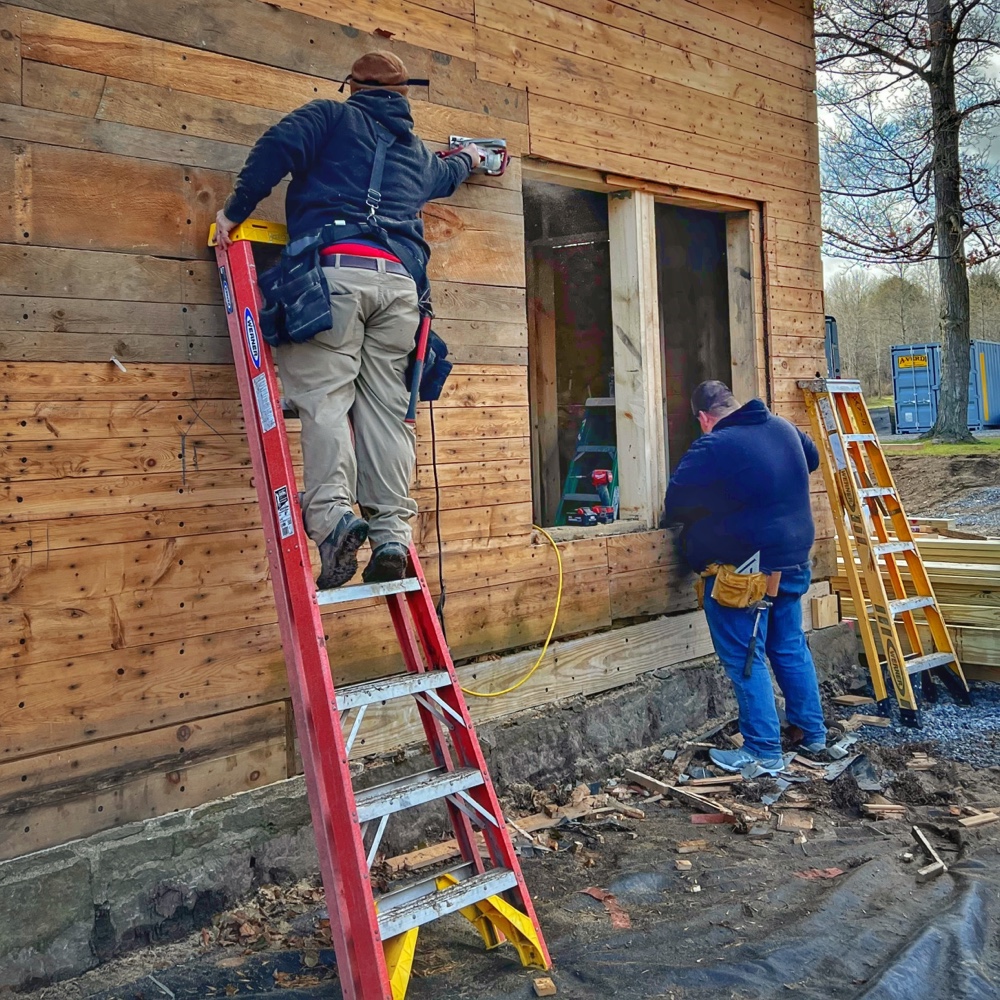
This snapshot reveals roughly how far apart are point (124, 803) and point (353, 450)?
4.99 feet

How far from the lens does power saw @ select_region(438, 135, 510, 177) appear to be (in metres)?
4.57

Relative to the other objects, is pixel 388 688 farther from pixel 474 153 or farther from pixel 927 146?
pixel 927 146

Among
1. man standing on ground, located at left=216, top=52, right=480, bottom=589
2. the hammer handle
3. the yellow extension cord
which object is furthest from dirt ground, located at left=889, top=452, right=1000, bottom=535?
man standing on ground, located at left=216, top=52, right=480, bottom=589

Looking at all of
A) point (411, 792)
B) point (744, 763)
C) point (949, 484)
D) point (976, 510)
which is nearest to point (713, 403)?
point (744, 763)

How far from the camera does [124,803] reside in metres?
3.52

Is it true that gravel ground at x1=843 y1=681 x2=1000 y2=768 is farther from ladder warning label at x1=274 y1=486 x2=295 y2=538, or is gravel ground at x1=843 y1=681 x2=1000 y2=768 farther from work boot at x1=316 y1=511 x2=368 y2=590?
ladder warning label at x1=274 y1=486 x2=295 y2=538

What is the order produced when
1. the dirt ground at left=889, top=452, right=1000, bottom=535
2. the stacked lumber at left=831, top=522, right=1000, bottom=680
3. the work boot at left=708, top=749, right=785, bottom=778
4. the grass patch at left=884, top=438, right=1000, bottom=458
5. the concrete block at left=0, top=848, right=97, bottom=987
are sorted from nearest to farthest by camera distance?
the concrete block at left=0, top=848, right=97, bottom=987, the work boot at left=708, top=749, right=785, bottom=778, the stacked lumber at left=831, top=522, right=1000, bottom=680, the dirt ground at left=889, top=452, right=1000, bottom=535, the grass patch at left=884, top=438, right=1000, bottom=458

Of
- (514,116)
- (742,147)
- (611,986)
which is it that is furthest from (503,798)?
(742,147)

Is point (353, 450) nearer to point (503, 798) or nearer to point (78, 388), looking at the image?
point (78, 388)

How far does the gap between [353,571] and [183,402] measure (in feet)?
3.47

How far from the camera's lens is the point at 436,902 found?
9.54 ft

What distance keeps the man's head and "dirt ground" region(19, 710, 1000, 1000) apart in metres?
2.13

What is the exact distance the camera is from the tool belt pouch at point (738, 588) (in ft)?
17.1

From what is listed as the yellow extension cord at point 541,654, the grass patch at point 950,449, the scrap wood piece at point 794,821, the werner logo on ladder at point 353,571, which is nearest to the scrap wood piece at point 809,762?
the scrap wood piece at point 794,821
